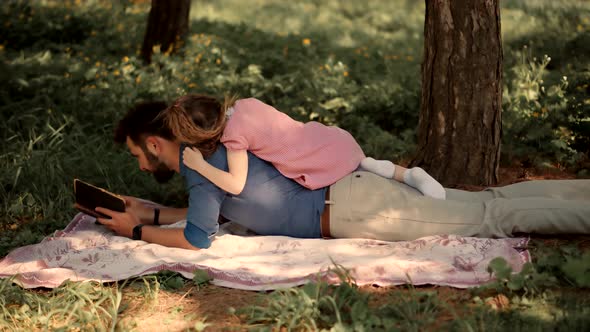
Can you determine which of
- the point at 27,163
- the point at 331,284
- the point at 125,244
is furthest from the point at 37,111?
the point at 331,284

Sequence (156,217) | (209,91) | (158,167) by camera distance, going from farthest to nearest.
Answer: (209,91) → (156,217) → (158,167)

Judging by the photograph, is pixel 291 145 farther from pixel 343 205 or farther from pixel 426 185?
pixel 426 185

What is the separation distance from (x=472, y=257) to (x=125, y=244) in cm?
193

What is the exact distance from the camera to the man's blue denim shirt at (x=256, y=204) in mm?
4246

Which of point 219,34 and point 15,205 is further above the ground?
point 219,34

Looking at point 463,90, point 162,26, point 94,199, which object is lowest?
point 94,199

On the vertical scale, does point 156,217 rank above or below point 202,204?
below

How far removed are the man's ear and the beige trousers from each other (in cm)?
97

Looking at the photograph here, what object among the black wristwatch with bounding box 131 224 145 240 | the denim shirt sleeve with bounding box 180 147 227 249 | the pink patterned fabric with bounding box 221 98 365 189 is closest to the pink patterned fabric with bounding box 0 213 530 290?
the black wristwatch with bounding box 131 224 145 240

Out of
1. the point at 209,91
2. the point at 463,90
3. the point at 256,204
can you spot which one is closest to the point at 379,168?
the point at 256,204

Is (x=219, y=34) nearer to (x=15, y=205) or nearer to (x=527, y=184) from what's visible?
(x=15, y=205)

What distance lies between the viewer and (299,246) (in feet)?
14.4

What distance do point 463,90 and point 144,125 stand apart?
203 centimetres

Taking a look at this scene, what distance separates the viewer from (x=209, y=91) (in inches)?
287
